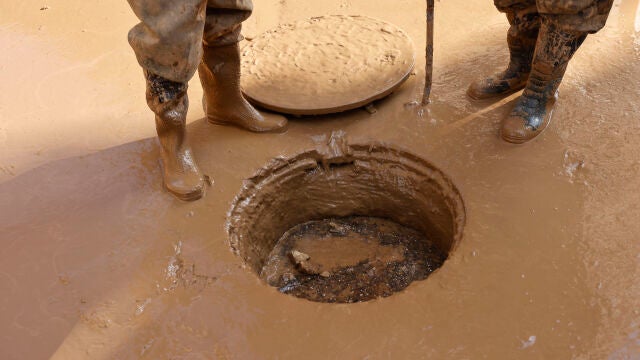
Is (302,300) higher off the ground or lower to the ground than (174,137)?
lower

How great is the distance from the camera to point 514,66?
8.86 feet

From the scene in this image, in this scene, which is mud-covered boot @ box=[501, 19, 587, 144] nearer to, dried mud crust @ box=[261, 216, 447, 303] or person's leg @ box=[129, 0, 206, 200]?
dried mud crust @ box=[261, 216, 447, 303]

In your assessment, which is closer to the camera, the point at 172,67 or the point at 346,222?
the point at 172,67

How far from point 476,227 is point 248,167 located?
1.04m

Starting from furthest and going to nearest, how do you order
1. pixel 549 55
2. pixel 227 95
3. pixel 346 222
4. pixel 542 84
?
1. pixel 346 222
2. pixel 227 95
3. pixel 542 84
4. pixel 549 55

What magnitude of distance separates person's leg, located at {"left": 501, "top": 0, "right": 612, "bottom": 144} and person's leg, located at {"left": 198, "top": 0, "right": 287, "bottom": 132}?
3.64 ft

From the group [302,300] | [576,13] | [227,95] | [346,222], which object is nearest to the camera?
[302,300]

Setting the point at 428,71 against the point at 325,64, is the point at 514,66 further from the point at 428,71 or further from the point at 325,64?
the point at 325,64

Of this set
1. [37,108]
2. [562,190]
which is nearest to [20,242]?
[37,108]

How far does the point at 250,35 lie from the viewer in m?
3.38

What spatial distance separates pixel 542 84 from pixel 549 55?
15 centimetres

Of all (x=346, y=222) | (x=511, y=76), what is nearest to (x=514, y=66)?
(x=511, y=76)

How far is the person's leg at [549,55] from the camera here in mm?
2211

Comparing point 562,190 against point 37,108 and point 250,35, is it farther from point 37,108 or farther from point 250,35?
point 37,108
